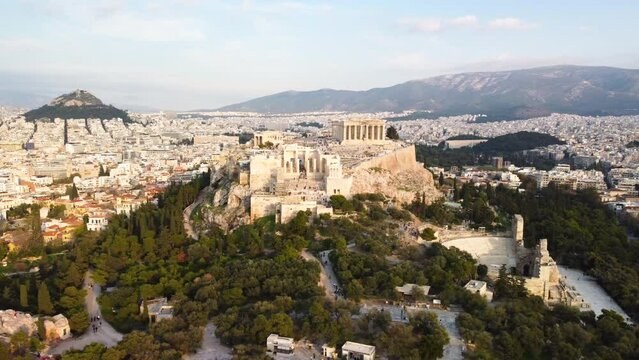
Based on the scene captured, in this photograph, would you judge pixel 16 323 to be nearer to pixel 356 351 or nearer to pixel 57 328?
pixel 57 328

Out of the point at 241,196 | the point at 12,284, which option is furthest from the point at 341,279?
the point at 12,284

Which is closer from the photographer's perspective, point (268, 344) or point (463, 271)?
point (268, 344)

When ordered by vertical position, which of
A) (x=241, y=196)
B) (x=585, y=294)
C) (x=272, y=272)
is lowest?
(x=585, y=294)

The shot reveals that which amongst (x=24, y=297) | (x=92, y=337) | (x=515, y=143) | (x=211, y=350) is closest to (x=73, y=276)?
(x=24, y=297)

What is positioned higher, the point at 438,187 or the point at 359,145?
the point at 359,145

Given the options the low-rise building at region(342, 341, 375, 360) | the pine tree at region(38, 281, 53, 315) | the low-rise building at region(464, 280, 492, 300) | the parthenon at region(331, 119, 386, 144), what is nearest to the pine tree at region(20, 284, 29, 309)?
the pine tree at region(38, 281, 53, 315)

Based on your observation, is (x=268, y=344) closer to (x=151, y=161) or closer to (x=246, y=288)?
(x=246, y=288)

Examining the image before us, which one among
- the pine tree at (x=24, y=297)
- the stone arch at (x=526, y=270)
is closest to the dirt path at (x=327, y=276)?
the stone arch at (x=526, y=270)
